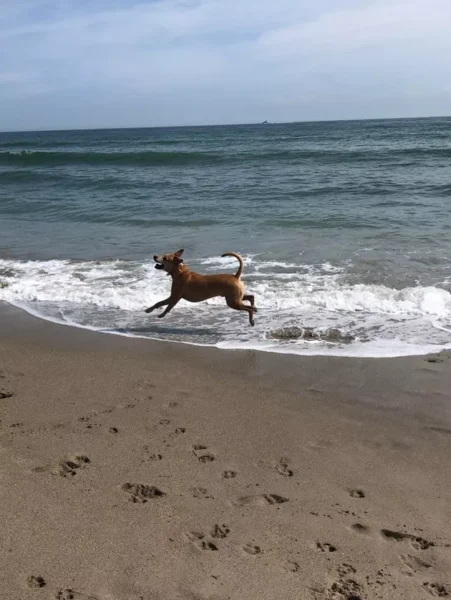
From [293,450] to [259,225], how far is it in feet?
30.2

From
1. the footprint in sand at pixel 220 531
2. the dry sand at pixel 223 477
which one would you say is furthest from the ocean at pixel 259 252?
the footprint in sand at pixel 220 531

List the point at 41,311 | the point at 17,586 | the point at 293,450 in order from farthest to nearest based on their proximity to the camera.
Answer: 1. the point at 41,311
2. the point at 293,450
3. the point at 17,586

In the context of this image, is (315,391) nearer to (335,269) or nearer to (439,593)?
(439,593)

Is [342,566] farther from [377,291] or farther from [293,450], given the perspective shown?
[377,291]

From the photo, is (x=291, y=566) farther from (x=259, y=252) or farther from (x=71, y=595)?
(x=259, y=252)

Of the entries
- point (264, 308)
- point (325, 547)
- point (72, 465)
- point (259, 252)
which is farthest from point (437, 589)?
point (259, 252)

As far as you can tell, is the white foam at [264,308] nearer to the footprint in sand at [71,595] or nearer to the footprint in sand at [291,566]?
the footprint in sand at [291,566]

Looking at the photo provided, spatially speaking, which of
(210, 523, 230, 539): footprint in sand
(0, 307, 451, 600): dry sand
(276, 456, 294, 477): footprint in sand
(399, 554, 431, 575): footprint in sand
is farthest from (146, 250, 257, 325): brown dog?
(399, 554, 431, 575): footprint in sand

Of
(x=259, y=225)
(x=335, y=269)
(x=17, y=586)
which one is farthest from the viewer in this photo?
(x=259, y=225)

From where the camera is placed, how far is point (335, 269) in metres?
8.93

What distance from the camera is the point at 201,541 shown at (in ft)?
10.0

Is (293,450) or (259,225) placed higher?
(259,225)

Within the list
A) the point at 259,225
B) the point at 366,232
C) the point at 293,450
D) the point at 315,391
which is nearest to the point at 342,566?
the point at 293,450

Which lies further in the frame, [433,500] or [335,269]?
[335,269]
